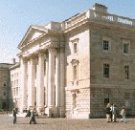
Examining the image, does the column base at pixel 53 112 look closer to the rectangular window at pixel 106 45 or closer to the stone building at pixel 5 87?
the rectangular window at pixel 106 45

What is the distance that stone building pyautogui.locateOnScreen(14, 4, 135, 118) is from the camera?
152ft

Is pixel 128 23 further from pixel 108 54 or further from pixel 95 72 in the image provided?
pixel 95 72

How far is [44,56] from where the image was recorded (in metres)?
56.3

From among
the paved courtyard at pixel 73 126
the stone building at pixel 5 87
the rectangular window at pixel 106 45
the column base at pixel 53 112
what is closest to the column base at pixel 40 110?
the column base at pixel 53 112

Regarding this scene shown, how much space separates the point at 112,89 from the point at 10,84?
205 feet

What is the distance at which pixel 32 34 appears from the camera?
59.9 meters

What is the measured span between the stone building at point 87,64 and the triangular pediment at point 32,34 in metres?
0.34

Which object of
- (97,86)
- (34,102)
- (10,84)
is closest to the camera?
(97,86)

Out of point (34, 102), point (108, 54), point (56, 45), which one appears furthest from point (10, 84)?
point (108, 54)

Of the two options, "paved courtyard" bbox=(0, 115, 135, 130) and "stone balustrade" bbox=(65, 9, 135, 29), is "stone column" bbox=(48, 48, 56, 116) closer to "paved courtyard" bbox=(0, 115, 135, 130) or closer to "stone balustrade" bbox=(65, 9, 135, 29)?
"stone balustrade" bbox=(65, 9, 135, 29)

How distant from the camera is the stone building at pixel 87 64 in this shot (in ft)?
152

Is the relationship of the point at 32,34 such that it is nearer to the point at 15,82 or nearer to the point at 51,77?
the point at 51,77

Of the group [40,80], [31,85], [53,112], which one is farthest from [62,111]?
[31,85]

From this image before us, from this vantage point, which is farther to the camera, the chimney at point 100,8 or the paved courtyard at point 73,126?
the chimney at point 100,8
